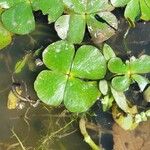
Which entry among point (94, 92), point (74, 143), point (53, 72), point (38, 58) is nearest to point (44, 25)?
point (38, 58)

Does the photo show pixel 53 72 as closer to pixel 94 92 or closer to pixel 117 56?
pixel 94 92

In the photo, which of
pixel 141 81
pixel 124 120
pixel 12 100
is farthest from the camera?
pixel 12 100

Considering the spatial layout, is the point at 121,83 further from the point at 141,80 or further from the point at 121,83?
the point at 141,80

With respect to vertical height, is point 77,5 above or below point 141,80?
above

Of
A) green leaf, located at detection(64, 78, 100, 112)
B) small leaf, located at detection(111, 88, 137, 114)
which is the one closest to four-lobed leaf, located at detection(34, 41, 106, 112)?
green leaf, located at detection(64, 78, 100, 112)

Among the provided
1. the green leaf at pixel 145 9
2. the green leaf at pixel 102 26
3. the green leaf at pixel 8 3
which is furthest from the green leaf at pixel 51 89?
the green leaf at pixel 145 9

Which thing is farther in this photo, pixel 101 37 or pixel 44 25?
pixel 44 25

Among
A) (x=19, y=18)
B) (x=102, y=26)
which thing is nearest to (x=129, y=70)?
(x=102, y=26)
